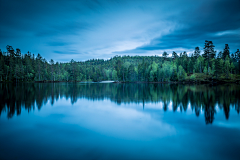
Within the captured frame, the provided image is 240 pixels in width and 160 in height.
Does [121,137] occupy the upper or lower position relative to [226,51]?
lower

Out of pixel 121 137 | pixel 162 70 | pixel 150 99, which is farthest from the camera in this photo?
pixel 162 70

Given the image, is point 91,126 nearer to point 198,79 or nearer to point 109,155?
point 109,155

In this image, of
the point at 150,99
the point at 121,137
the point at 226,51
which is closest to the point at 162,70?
the point at 226,51

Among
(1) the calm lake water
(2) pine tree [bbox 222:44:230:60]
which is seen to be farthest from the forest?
(1) the calm lake water

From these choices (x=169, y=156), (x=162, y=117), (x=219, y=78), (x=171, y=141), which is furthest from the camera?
(x=219, y=78)

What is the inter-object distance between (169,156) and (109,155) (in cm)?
323

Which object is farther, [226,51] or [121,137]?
Result: [226,51]

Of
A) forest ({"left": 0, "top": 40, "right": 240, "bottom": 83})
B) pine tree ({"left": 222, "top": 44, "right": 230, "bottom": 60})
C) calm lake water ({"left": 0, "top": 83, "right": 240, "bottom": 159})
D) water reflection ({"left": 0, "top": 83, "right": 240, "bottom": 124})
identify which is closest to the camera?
calm lake water ({"left": 0, "top": 83, "right": 240, "bottom": 159})

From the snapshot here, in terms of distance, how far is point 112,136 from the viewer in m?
10.0

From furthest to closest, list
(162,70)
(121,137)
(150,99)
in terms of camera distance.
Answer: (162,70) < (150,99) < (121,137)

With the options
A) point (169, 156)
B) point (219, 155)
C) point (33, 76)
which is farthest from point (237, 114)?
point (33, 76)

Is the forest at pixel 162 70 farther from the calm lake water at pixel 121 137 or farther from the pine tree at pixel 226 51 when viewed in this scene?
the calm lake water at pixel 121 137

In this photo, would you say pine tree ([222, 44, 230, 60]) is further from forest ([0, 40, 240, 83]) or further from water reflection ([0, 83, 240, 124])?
water reflection ([0, 83, 240, 124])

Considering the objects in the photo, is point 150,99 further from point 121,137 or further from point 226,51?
point 226,51
